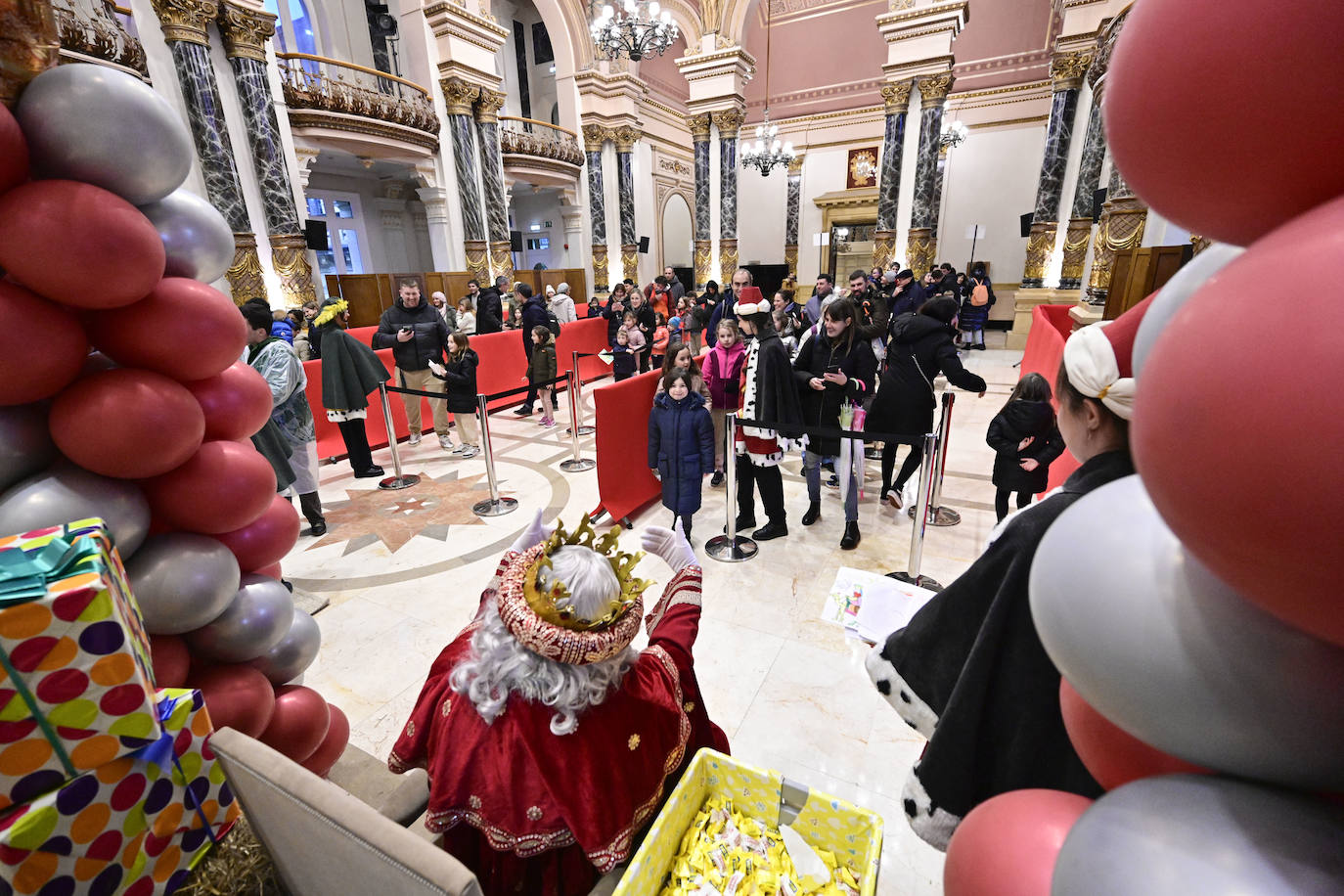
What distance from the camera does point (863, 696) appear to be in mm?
2635

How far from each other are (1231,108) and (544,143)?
15.9m

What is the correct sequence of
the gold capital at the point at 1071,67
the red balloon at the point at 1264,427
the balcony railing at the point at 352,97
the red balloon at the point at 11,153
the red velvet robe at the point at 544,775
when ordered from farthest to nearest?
the gold capital at the point at 1071,67
the balcony railing at the point at 352,97
the red velvet robe at the point at 544,775
the red balloon at the point at 11,153
the red balloon at the point at 1264,427

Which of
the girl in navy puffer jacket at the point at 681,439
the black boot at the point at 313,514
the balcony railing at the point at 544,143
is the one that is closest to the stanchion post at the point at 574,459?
the girl in navy puffer jacket at the point at 681,439

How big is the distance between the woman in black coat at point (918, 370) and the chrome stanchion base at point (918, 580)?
0.87 metres

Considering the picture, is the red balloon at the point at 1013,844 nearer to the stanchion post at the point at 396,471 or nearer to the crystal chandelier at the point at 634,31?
the stanchion post at the point at 396,471

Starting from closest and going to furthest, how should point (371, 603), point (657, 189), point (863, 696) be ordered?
point (863, 696) < point (371, 603) < point (657, 189)

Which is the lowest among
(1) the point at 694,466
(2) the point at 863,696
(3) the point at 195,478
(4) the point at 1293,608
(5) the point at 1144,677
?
(2) the point at 863,696

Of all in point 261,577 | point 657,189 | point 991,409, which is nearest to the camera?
point 261,577

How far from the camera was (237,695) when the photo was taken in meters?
1.57

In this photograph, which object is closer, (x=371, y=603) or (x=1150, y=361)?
(x=1150, y=361)

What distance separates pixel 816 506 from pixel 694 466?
1.13m

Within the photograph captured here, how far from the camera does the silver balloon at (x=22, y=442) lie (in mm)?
1255

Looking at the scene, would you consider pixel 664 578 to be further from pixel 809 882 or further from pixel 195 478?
pixel 195 478

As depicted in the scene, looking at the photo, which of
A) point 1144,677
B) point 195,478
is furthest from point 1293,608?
point 195,478
